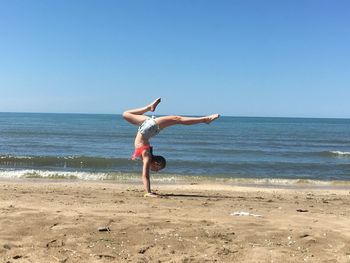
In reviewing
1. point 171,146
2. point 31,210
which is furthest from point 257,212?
point 171,146

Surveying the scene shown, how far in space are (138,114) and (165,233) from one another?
3.80m

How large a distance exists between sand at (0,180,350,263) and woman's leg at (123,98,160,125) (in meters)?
1.83

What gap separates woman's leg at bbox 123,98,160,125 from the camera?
8.45 m

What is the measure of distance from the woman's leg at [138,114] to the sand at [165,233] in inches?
71.9

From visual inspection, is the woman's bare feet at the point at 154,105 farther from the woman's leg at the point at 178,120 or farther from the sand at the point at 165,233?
the sand at the point at 165,233

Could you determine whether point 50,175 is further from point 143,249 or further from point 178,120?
point 143,249

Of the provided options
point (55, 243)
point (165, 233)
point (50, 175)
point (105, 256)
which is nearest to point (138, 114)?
point (165, 233)

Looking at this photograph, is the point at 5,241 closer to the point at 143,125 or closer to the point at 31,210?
the point at 31,210

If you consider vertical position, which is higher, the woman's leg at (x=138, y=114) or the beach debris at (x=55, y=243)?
the woman's leg at (x=138, y=114)

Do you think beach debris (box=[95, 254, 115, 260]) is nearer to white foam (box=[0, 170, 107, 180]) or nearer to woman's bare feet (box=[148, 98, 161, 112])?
woman's bare feet (box=[148, 98, 161, 112])

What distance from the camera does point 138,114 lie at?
28.1ft

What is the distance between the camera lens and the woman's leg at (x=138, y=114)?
27.7 ft

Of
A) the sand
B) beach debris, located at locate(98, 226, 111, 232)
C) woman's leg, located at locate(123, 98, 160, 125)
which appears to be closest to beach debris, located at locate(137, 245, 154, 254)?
the sand

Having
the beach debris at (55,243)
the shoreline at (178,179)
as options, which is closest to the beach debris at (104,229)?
the beach debris at (55,243)
